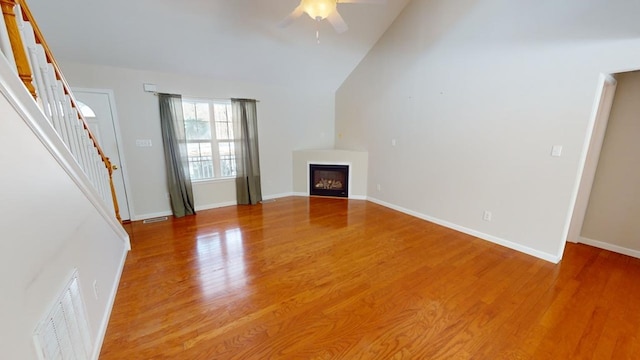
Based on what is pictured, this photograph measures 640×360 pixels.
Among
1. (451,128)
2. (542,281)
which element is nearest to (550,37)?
(451,128)

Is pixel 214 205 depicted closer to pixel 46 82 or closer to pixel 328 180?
pixel 328 180

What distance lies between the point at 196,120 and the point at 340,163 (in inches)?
→ 110

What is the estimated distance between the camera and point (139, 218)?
12.6 ft

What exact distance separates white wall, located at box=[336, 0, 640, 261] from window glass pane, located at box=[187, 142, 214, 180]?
322cm

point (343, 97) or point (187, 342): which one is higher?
point (343, 97)

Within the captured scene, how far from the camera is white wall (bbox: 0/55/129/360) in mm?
912

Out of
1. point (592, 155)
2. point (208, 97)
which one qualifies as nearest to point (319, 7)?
point (208, 97)

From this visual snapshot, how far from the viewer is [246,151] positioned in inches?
178

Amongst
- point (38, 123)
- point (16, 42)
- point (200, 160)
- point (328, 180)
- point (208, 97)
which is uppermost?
point (208, 97)

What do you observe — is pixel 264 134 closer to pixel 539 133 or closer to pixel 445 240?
pixel 445 240

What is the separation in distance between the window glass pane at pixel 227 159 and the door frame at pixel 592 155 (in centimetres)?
484

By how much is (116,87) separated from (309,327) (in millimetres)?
4041

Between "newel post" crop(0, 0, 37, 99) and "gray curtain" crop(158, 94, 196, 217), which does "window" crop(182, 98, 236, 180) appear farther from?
"newel post" crop(0, 0, 37, 99)

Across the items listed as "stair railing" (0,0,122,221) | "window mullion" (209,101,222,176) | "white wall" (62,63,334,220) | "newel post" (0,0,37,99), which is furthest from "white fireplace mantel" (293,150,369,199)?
"newel post" (0,0,37,99)
